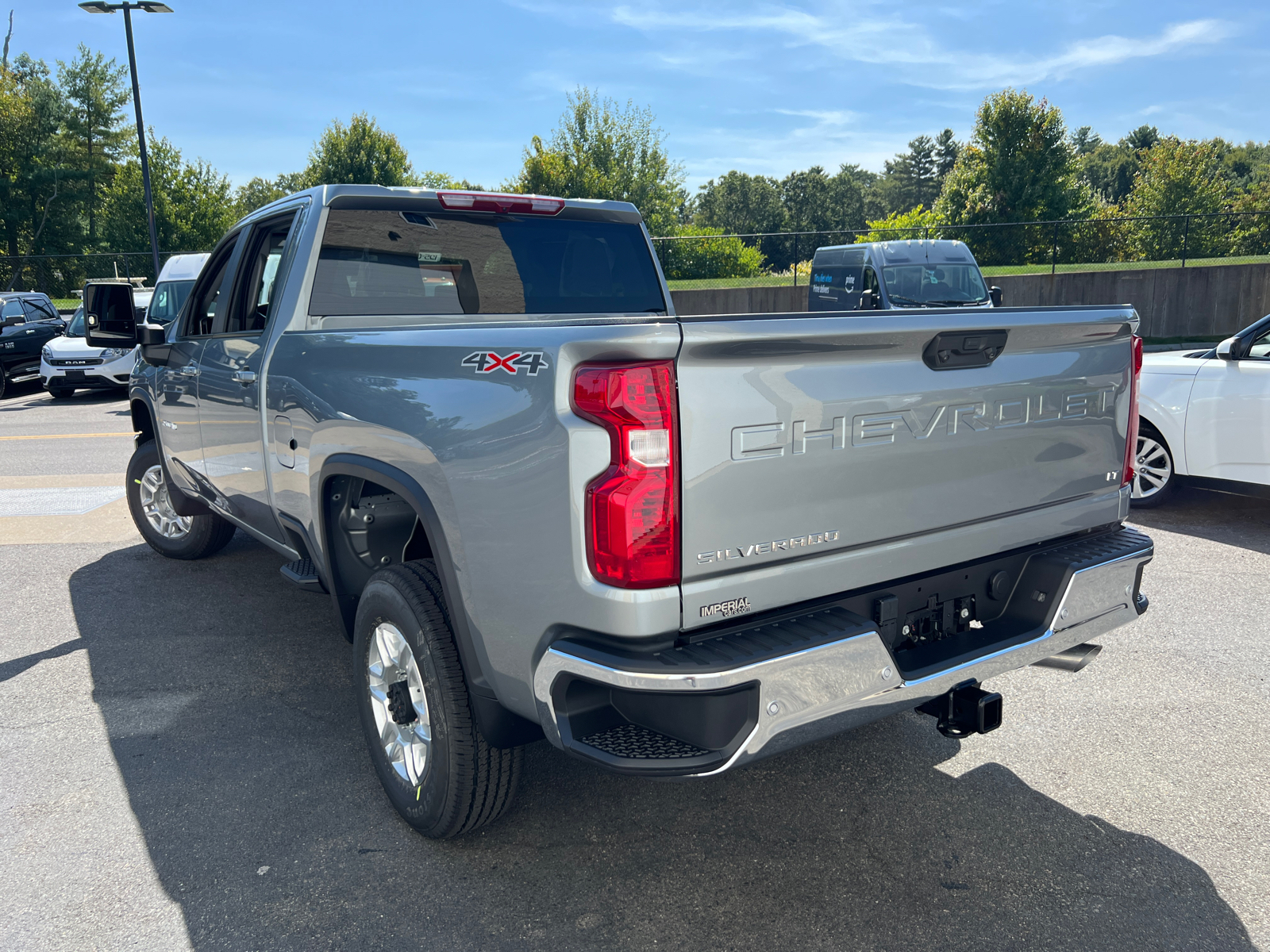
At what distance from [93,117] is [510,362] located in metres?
60.2

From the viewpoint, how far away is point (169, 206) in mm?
39125

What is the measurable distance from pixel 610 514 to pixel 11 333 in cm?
2024

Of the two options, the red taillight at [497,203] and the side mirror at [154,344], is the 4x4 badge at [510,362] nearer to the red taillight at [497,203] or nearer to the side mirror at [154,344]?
the red taillight at [497,203]

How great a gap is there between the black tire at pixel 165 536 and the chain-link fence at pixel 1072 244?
1614 cm

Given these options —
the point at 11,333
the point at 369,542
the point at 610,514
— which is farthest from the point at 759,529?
the point at 11,333

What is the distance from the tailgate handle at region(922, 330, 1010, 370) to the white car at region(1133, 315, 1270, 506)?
15.0 feet

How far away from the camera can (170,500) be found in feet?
19.6

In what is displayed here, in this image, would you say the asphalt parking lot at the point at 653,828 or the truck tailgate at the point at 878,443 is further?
the asphalt parking lot at the point at 653,828

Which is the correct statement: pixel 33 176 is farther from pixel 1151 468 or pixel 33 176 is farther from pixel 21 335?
pixel 1151 468

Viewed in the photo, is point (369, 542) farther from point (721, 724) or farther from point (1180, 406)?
point (1180, 406)

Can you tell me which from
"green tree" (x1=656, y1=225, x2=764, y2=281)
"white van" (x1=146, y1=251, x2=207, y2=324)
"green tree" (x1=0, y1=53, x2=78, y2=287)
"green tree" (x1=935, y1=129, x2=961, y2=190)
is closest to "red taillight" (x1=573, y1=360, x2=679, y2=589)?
"white van" (x1=146, y1=251, x2=207, y2=324)

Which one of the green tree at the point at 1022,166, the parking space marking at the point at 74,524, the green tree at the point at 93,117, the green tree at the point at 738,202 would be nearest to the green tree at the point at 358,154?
the green tree at the point at 93,117

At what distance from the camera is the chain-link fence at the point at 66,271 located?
33938 millimetres

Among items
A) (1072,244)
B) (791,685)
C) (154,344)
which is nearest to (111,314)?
(154,344)
